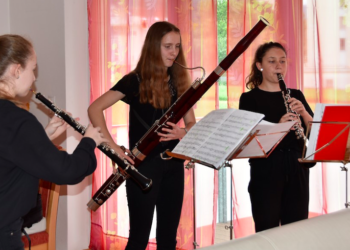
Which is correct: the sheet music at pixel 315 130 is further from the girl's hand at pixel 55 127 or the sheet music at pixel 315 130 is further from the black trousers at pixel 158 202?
the girl's hand at pixel 55 127

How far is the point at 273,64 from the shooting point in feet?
7.66

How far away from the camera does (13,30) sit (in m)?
3.26

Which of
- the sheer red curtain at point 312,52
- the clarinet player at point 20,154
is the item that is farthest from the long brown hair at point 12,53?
the sheer red curtain at point 312,52

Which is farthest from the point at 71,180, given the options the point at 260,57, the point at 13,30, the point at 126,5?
the point at 13,30

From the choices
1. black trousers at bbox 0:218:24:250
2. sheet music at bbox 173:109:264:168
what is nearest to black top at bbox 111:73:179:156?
sheet music at bbox 173:109:264:168

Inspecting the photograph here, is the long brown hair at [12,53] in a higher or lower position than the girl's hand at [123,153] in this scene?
higher

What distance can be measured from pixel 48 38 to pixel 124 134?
2.61 ft

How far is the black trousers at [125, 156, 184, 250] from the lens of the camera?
2086 millimetres

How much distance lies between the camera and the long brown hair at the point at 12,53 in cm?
137

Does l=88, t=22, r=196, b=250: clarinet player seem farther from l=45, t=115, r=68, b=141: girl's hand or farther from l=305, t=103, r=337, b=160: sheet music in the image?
l=305, t=103, r=337, b=160: sheet music

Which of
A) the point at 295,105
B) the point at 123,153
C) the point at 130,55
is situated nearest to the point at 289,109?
the point at 295,105

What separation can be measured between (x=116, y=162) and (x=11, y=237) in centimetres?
59

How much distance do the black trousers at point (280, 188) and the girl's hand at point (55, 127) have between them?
3.22 feet

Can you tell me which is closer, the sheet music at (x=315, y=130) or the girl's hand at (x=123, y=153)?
the sheet music at (x=315, y=130)
